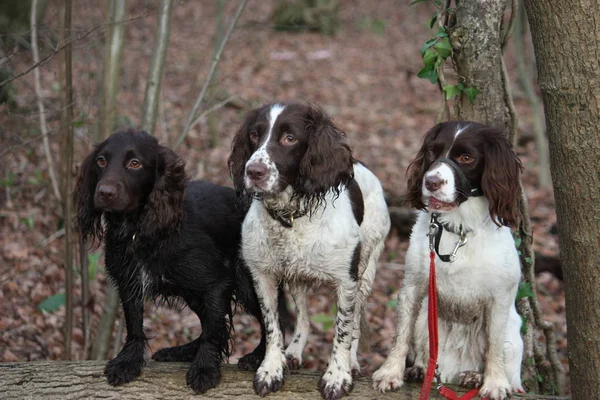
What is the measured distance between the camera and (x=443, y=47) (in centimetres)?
448

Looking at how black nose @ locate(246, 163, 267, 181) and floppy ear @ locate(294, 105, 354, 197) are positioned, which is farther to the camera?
floppy ear @ locate(294, 105, 354, 197)

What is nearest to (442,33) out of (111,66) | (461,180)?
(461,180)

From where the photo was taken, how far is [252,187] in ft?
12.4

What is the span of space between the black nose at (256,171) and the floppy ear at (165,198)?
0.56m

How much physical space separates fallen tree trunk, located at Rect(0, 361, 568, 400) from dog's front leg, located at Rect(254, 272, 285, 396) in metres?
0.06

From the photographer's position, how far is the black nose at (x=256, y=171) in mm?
3727

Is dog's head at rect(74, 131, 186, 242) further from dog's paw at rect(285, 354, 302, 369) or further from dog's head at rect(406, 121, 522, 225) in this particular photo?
dog's head at rect(406, 121, 522, 225)

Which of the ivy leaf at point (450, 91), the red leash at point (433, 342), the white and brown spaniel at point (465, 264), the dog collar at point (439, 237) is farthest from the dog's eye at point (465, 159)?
the ivy leaf at point (450, 91)

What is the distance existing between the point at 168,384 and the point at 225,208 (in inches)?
46.9

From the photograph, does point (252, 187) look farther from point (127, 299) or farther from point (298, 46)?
point (298, 46)

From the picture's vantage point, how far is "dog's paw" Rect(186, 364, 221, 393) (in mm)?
3904

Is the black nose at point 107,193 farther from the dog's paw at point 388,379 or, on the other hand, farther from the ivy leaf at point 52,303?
the ivy leaf at point 52,303

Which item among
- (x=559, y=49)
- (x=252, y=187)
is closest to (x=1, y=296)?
(x=252, y=187)

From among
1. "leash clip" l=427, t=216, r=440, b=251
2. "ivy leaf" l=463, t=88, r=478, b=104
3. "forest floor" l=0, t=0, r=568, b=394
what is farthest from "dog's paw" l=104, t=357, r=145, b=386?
"ivy leaf" l=463, t=88, r=478, b=104
